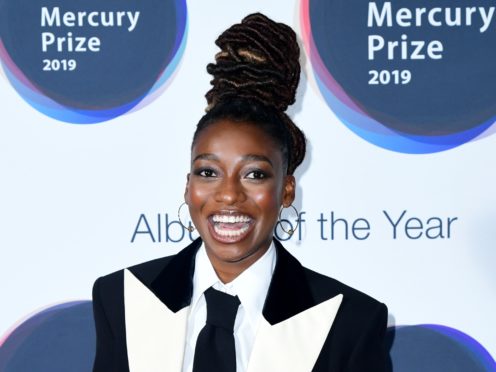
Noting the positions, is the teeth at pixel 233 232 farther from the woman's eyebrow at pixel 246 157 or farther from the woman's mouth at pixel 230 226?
the woman's eyebrow at pixel 246 157

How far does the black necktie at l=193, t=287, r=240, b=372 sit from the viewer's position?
1157 mm

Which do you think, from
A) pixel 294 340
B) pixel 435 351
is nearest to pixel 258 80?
pixel 294 340

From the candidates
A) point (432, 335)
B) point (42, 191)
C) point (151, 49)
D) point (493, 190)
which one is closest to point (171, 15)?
point (151, 49)

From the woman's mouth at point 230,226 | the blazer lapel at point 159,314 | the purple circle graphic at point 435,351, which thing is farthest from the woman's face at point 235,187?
the purple circle graphic at point 435,351

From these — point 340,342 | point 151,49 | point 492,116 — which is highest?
point 151,49

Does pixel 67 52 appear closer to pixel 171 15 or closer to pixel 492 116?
pixel 171 15

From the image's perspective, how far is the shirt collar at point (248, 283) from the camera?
47.8 inches

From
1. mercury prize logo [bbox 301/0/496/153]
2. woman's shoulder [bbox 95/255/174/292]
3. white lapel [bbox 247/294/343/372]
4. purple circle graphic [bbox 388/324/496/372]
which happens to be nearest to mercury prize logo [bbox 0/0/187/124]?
mercury prize logo [bbox 301/0/496/153]

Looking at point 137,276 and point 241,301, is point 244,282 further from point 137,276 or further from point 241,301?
point 137,276

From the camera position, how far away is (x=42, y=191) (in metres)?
1.66

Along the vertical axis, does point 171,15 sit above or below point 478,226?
above

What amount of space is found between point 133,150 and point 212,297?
55 cm

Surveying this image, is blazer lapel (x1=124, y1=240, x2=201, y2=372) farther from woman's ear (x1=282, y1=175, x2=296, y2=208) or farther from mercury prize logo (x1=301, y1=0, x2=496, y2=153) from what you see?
mercury prize logo (x1=301, y1=0, x2=496, y2=153)

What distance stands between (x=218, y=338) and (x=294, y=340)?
14 centimetres
